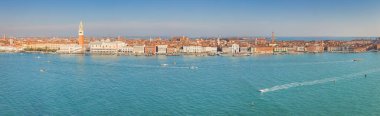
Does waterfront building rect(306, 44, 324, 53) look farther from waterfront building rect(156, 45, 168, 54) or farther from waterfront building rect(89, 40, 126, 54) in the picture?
waterfront building rect(89, 40, 126, 54)

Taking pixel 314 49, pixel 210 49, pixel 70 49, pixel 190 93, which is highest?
pixel 70 49

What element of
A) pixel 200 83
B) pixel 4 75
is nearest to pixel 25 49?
pixel 4 75

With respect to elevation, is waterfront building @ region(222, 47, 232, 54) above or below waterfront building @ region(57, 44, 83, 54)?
below

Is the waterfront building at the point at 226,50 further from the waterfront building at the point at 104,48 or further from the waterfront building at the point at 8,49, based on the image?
the waterfront building at the point at 8,49

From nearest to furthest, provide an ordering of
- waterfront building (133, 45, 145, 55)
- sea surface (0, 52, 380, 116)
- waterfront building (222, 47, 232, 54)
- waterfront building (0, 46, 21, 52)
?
sea surface (0, 52, 380, 116) < waterfront building (133, 45, 145, 55) < waterfront building (222, 47, 232, 54) < waterfront building (0, 46, 21, 52)

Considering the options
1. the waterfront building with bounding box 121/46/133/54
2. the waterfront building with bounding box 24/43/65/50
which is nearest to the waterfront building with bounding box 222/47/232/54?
the waterfront building with bounding box 121/46/133/54

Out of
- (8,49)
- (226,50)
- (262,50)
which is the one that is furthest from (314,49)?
(8,49)

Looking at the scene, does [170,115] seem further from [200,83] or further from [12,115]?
[200,83]

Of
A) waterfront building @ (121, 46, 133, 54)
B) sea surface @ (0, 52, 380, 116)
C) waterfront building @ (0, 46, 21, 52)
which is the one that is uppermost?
waterfront building @ (0, 46, 21, 52)

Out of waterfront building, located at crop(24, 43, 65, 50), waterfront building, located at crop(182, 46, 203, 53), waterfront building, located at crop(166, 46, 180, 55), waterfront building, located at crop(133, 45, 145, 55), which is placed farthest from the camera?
waterfront building, located at crop(24, 43, 65, 50)

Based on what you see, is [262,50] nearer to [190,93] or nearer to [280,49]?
[280,49]

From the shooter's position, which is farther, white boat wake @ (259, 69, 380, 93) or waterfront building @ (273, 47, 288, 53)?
waterfront building @ (273, 47, 288, 53)

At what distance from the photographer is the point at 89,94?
8.46 meters

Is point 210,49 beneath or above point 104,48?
beneath
